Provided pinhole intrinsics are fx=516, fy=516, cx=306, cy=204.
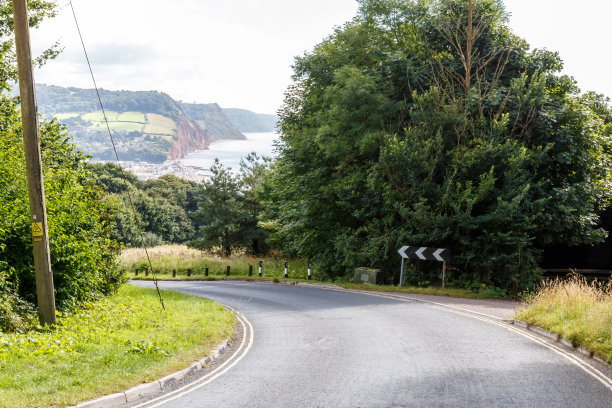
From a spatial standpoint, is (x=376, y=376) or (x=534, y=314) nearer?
(x=376, y=376)

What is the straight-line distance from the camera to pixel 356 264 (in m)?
24.2

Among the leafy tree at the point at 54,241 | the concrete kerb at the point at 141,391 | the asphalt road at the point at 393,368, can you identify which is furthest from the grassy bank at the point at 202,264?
the concrete kerb at the point at 141,391

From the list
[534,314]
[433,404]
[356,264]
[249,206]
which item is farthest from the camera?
[249,206]

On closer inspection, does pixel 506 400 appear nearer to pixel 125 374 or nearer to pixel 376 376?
pixel 376 376

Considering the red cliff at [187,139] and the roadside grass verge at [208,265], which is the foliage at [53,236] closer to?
the roadside grass verge at [208,265]

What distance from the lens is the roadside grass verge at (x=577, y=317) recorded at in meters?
9.54

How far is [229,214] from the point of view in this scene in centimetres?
4331

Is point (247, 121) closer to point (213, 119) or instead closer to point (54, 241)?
point (213, 119)

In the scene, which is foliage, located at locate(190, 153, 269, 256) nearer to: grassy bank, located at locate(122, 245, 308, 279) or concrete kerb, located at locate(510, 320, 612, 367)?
grassy bank, located at locate(122, 245, 308, 279)

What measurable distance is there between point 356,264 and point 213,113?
116m

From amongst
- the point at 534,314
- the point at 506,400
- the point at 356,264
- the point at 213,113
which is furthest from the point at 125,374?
the point at 213,113

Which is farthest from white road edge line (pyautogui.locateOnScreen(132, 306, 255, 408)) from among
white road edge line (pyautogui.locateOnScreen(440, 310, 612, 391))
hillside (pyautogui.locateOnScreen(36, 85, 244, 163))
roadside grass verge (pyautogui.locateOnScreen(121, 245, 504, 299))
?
hillside (pyautogui.locateOnScreen(36, 85, 244, 163))

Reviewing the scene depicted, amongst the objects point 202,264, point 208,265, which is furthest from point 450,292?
point 202,264

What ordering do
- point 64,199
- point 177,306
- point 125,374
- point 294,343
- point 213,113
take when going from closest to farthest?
point 125,374 → point 294,343 → point 64,199 → point 177,306 → point 213,113
